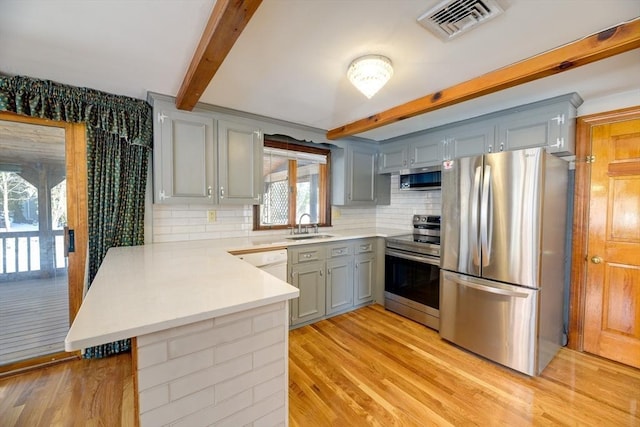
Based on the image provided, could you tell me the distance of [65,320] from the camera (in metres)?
2.29

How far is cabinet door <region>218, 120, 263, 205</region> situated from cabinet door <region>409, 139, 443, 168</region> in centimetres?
183

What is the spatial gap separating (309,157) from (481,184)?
2.04m

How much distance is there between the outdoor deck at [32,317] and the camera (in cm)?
208

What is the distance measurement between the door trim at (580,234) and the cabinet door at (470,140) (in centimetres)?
69

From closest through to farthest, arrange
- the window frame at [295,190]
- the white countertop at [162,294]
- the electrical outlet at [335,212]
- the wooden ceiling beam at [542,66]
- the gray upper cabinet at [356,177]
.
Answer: the white countertop at [162,294] < the wooden ceiling beam at [542,66] < the window frame at [295,190] < the gray upper cabinet at [356,177] < the electrical outlet at [335,212]

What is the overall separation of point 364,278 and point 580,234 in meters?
2.13

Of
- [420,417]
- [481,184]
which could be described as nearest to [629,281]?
[481,184]

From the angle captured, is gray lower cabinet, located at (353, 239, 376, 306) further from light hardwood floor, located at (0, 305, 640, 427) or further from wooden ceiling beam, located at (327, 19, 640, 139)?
wooden ceiling beam, located at (327, 19, 640, 139)

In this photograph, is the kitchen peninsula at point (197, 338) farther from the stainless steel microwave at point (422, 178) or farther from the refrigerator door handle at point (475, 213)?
the stainless steel microwave at point (422, 178)

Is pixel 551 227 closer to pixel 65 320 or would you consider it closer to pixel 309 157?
pixel 309 157

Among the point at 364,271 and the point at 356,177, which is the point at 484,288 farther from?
the point at 356,177

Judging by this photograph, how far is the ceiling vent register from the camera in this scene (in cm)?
125

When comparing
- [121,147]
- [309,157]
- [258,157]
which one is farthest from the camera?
[309,157]

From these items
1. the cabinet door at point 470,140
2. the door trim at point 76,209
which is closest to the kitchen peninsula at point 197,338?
the door trim at point 76,209
